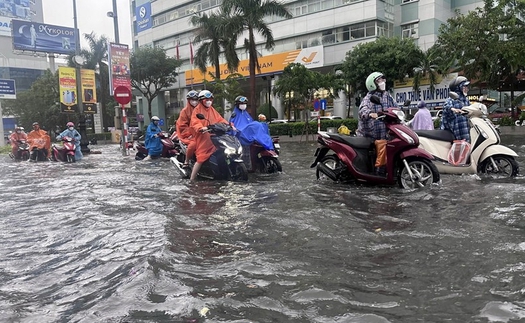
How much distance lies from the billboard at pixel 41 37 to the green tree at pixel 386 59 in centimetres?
2843

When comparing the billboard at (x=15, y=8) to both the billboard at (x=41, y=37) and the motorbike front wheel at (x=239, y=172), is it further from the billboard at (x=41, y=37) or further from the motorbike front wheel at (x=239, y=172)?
the motorbike front wheel at (x=239, y=172)

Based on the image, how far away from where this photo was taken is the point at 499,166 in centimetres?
682

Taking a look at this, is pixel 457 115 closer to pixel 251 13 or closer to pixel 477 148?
pixel 477 148

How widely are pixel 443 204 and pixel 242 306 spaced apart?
3.26m

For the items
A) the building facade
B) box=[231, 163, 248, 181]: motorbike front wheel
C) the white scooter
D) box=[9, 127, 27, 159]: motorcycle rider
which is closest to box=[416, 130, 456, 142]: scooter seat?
the white scooter

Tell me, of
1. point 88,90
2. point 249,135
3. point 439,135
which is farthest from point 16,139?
point 439,135

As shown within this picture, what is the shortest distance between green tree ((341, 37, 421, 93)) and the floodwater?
24.1 metres

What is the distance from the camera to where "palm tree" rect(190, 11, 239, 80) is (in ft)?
85.4

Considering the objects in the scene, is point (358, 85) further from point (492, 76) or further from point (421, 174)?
point (421, 174)

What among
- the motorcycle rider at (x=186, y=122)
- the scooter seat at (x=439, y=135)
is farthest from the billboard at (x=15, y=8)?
the scooter seat at (x=439, y=135)

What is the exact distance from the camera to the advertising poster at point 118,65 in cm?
1683

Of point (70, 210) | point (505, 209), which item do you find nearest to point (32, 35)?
point (70, 210)

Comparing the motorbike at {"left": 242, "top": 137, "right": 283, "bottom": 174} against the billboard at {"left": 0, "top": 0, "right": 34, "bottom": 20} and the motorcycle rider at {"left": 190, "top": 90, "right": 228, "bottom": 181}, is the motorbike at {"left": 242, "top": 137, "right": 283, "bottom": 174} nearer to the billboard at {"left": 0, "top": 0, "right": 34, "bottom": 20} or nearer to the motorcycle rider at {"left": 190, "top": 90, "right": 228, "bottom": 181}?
the motorcycle rider at {"left": 190, "top": 90, "right": 228, "bottom": 181}

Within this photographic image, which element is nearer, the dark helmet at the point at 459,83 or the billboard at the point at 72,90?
the dark helmet at the point at 459,83
